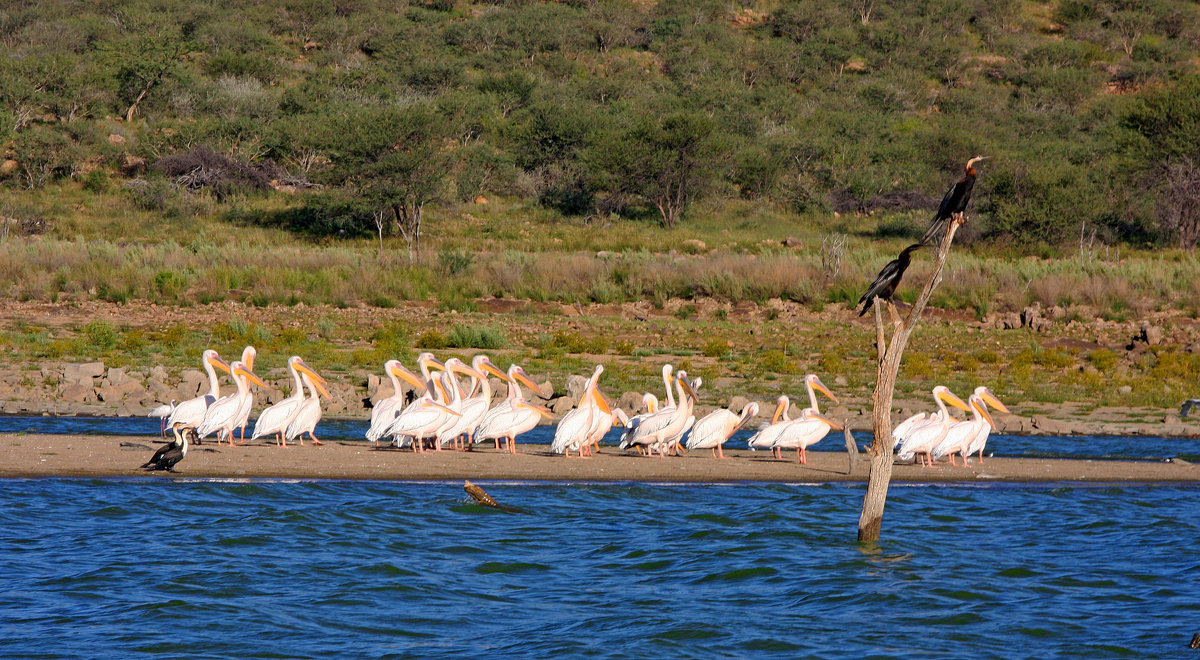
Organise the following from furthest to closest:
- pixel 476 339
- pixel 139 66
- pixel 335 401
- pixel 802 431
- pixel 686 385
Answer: pixel 139 66 → pixel 476 339 → pixel 335 401 → pixel 686 385 → pixel 802 431

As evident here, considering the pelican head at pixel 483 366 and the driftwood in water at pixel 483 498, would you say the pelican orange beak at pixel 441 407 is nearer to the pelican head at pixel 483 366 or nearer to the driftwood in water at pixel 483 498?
the driftwood in water at pixel 483 498

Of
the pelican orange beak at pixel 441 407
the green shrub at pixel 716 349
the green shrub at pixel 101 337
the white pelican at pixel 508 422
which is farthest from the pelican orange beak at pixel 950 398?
the green shrub at pixel 101 337

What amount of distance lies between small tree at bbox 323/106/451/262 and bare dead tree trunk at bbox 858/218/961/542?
26977 mm

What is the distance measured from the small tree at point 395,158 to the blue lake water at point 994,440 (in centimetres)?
2000

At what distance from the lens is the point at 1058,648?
8602 mm

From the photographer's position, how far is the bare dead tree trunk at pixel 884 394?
8.60 metres

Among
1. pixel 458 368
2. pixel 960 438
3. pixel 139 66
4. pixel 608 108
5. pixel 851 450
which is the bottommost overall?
pixel 851 450

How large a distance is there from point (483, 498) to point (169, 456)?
3051 mm

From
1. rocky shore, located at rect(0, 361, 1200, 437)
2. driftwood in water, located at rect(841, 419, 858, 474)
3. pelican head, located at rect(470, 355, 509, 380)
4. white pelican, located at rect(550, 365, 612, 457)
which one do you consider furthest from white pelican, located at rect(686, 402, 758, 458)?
rocky shore, located at rect(0, 361, 1200, 437)

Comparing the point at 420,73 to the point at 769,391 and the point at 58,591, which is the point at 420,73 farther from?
the point at 58,591

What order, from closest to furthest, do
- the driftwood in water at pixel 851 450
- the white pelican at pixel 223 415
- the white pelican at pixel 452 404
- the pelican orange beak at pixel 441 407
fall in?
the driftwood in water at pixel 851 450, the white pelican at pixel 223 415, the pelican orange beak at pixel 441 407, the white pelican at pixel 452 404

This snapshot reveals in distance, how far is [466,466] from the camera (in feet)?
42.9

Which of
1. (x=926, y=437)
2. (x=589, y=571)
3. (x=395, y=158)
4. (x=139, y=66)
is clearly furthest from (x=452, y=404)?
(x=139, y=66)

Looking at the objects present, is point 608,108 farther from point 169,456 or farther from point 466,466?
point 169,456
